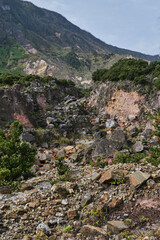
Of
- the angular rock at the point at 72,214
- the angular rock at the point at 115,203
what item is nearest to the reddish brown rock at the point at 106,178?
the angular rock at the point at 115,203

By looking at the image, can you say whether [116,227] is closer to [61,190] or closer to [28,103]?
[61,190]

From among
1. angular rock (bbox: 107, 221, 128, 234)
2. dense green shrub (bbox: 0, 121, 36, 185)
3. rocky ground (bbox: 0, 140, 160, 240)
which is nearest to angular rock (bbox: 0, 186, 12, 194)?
rocky ground (bbox: 0, 140, 160, 240)

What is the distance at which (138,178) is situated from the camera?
569 cm

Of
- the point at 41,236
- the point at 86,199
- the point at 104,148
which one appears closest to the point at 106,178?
the point at 86,199

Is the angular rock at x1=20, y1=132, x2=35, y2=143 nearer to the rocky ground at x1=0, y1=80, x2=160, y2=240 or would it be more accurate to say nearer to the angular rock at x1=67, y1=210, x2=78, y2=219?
the rocky ground at x1=0, y1=80, x2=160, y2=240

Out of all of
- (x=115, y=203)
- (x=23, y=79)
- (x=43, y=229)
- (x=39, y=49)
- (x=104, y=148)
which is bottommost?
(x=43, y=229)

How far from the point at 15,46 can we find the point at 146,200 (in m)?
114

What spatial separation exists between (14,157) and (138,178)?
5854mm

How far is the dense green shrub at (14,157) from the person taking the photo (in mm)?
7891

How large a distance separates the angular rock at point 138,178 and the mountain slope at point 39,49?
7551cm

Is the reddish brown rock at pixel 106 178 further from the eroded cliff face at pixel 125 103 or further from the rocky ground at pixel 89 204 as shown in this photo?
the eroded cliff face at pixel 125 103

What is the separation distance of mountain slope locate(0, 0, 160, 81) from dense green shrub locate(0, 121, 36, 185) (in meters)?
71.7

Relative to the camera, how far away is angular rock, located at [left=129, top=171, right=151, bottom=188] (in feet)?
18.1

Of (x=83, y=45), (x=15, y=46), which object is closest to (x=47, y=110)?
(x=15, y=46)
